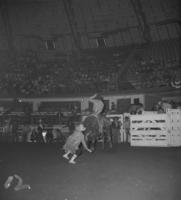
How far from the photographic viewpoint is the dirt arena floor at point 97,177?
17.4 ft

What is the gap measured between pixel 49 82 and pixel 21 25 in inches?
304

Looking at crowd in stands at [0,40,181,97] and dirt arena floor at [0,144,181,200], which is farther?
crowd in stands at [0,40,181,97]

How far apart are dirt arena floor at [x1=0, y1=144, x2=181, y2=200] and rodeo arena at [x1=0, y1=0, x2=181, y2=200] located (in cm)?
2

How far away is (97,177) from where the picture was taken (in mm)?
6695

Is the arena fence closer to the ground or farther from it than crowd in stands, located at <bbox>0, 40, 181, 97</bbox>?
closer to the ground

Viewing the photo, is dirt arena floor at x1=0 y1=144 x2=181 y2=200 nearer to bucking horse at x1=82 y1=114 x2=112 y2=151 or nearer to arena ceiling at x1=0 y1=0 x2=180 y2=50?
bucking horse at x1=82 y1=114 x2=112 y2=151

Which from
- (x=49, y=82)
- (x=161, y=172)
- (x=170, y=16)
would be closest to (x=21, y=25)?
(x=49, y=82)

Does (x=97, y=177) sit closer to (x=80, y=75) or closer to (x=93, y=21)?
(x=80, y=75)

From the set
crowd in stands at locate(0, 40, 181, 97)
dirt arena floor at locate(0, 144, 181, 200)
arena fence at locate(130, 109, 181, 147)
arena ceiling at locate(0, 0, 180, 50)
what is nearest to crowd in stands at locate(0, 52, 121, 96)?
crowd in stands at locate(0, 40, 181, 97)

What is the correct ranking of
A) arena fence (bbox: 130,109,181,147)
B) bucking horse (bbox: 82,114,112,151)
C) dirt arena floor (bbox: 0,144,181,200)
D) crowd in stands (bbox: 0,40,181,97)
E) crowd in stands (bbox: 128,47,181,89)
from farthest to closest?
crowd in stands (bbox: 0,40,181,97)
crowd in stands (bbox: 128,47,181,89)
arena fence (bbox: 130,109,181,147)
bucking horse (bbox: 82,114,112,151)
dirt arena floor (bbox: 0,144,181,200)

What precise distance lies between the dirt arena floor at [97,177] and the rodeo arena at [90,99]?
0.07 ft

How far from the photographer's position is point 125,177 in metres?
6.63

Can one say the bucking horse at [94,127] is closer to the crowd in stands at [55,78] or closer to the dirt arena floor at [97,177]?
the dirt arena floor at [97,177]

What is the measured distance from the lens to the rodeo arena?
6.51 meters
